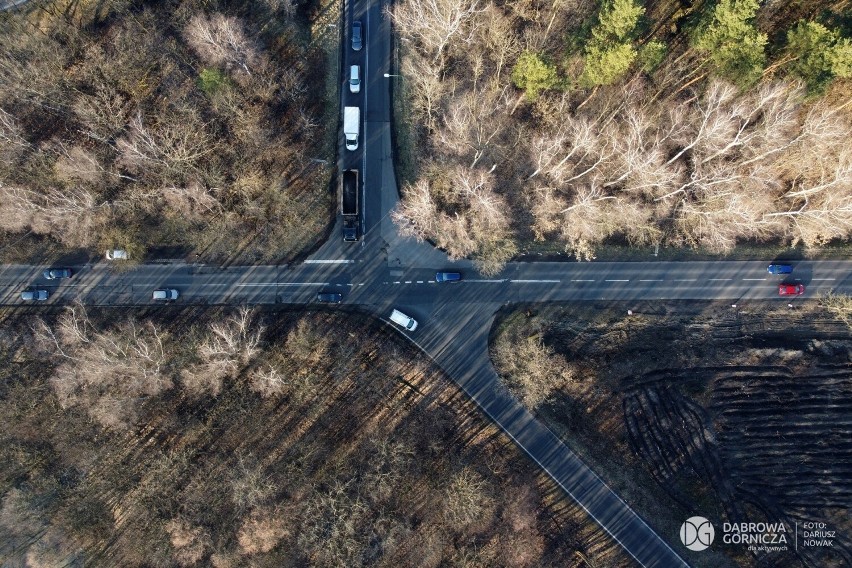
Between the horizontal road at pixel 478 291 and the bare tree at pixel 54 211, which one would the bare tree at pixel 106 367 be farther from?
the bare tree at pixel 54 211

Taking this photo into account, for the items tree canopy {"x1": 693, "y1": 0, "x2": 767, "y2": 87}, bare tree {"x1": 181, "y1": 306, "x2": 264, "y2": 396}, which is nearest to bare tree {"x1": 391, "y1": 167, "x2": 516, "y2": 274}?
bare tree {"x1": 181, "y1": 306, "x2": 264, "y2": 396}

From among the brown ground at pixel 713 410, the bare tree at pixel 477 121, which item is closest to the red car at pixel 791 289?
the brown ground at pixel 713 410

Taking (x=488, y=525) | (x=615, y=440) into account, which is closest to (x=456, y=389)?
(x=488, y=525)

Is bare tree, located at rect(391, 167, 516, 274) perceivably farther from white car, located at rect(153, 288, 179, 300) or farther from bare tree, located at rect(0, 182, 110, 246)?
bare tree, located at rect(0, 182, 110, 246)

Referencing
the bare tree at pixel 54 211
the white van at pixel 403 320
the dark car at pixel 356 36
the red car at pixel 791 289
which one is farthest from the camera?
the dark car at pixel 356 36

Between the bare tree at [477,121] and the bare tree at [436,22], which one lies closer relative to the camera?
the bare tree at [436,22]
